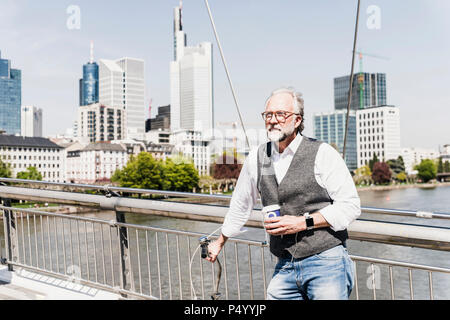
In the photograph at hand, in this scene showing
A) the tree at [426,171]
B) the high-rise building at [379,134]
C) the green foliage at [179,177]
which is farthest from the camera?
the tree at [426,171]

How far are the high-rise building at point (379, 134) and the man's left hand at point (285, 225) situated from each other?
383ft

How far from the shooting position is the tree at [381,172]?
383 ft

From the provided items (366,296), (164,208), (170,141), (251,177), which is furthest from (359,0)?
(170,141)

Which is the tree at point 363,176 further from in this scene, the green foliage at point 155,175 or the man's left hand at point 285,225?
the man's left hand at point 285,225

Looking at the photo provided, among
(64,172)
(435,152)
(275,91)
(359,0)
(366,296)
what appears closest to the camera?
(275,91)

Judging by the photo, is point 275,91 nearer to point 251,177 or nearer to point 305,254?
point 251,177

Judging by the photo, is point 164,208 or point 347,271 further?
point 164,208

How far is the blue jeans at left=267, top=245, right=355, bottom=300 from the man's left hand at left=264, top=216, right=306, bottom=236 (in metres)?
0.19

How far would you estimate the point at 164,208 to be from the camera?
13.0 feet

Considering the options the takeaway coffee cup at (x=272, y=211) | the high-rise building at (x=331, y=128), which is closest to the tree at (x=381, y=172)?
the high-rise building at (x=331, y=128)

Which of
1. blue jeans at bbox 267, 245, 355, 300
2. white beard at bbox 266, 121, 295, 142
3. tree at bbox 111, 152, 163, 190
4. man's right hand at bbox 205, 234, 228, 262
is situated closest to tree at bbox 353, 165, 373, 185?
tree at bbox 111, 152, 163, 190

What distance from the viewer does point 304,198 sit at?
2443 millimetres

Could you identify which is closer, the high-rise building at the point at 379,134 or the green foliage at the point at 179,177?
the green foliage at the point at 179,177
